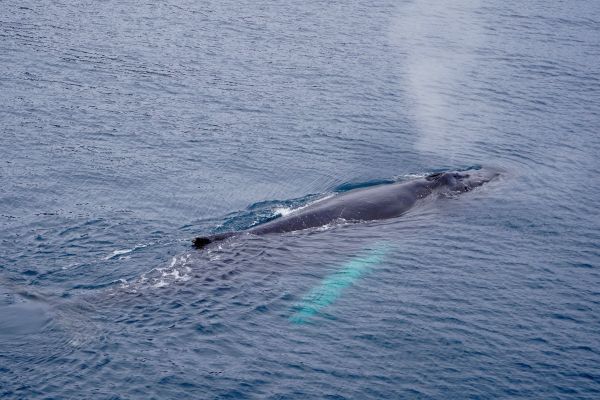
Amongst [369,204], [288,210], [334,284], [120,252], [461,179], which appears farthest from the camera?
[461,179]

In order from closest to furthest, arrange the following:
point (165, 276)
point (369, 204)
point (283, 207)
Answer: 1. point (165, 276)
2. point (369, 204)
3. point (283, 207)

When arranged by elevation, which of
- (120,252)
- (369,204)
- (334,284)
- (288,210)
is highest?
(369,204)

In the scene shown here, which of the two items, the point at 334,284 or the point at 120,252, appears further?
the point at 120,252

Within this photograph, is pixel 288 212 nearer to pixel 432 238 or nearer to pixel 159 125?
pixel 432 238

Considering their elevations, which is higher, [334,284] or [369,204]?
[369,204]

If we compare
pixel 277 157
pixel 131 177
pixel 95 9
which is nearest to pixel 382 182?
pixel 277 157

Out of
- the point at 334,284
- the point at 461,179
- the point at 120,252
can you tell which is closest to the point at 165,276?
the point at 120,252

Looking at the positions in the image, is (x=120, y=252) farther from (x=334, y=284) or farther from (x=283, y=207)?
(x=283, y=207)
